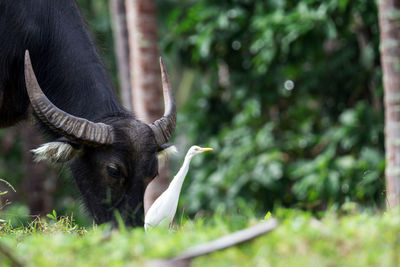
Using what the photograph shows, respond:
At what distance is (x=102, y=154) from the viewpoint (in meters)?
6.13

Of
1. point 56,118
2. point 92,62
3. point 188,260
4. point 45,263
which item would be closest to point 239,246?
point 188,260

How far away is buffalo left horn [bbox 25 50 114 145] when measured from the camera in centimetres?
594

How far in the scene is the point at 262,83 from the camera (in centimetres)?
1326

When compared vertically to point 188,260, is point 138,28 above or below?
above

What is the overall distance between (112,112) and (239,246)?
359 cm

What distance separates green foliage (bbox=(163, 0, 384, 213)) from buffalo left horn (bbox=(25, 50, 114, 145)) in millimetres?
5762

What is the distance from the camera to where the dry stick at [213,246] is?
3125 millimetres

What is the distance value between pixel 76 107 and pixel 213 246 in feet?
12.8

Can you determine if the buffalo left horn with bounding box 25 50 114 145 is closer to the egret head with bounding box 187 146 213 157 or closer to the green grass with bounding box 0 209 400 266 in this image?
the egret head with bounding box 187 146 213 157

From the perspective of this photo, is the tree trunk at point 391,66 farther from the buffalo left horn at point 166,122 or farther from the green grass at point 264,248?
the green grass at point 264,248

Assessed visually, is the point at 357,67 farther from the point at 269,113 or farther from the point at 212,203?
the point at 212,203

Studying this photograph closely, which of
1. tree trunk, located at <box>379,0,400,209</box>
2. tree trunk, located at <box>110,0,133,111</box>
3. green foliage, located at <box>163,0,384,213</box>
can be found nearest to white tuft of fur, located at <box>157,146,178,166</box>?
tree trunk, located at <box>379,0,400,209</box>

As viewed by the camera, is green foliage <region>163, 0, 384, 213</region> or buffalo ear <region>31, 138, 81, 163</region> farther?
green foliage <region>163, 0, 384, 213</region>

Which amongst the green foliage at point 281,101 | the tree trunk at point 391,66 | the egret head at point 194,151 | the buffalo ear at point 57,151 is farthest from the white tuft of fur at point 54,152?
the green foliage at point 281,101
